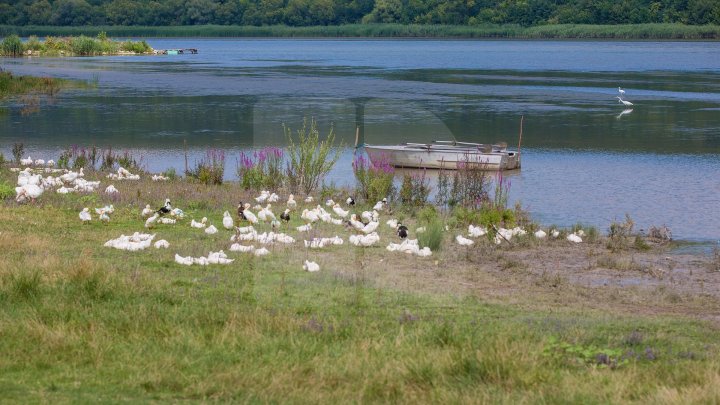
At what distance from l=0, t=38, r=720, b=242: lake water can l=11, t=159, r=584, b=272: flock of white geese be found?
4639 millimetres

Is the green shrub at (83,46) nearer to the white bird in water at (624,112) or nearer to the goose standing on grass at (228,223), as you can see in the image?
the white bird in water at (624,112)

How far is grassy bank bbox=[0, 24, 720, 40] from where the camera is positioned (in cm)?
13012

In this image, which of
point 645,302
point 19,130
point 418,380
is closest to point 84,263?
point 418,380

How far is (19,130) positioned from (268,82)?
2705 centimetres

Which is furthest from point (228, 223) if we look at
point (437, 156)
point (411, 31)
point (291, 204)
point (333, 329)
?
point (411, 31)

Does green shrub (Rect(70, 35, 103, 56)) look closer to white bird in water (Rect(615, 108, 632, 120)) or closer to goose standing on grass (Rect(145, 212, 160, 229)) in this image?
white bird in water (Rect(615, 108, 632, 120))

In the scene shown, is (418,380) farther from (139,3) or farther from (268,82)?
(139,3)

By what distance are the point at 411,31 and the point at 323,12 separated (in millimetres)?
17233

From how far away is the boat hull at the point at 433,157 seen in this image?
79.4 ft

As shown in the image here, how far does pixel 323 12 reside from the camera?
166m

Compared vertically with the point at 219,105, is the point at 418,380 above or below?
above

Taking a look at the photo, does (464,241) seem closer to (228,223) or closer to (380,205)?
(228,223)

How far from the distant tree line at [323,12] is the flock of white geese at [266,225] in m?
125

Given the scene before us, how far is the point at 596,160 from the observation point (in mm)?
28859
